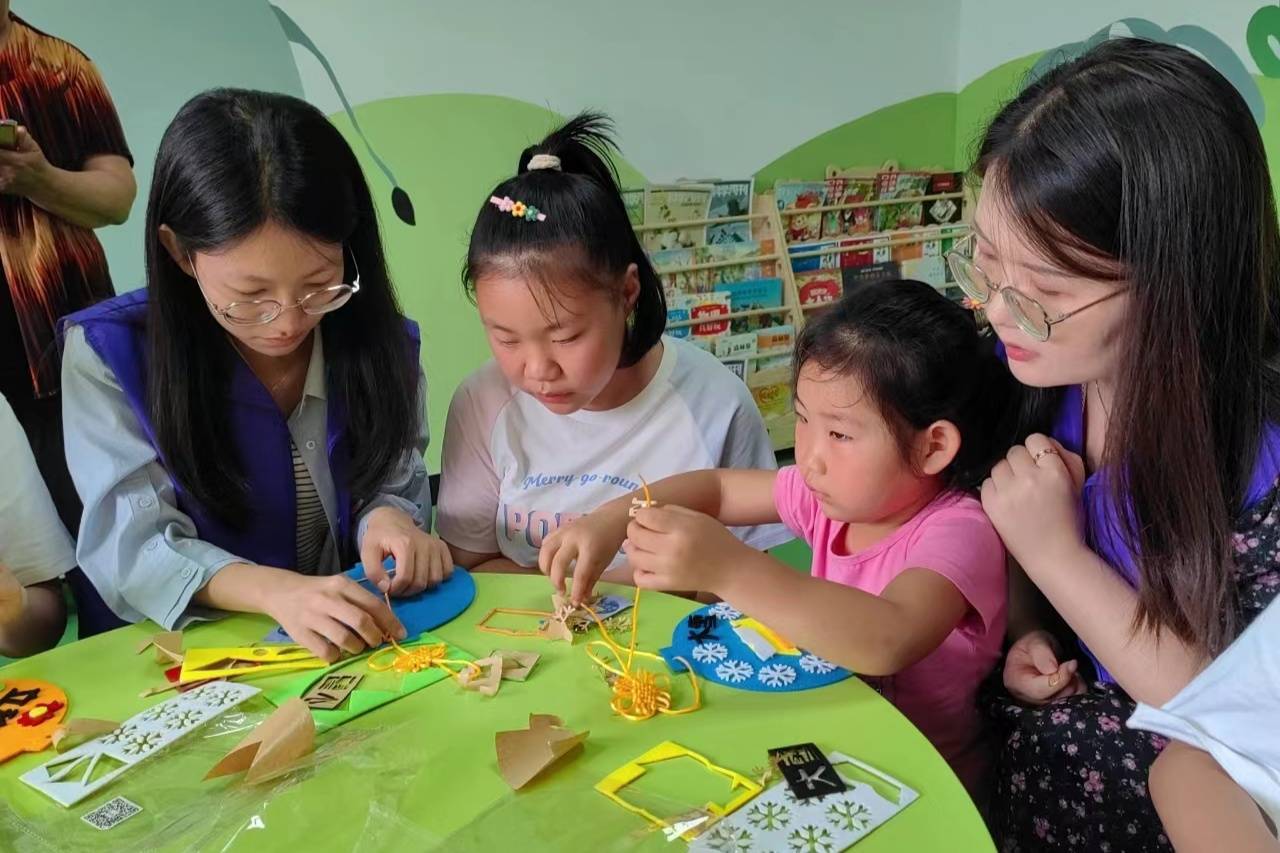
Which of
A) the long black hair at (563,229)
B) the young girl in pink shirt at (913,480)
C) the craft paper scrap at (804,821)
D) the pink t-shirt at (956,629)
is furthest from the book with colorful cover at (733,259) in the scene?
the craft paper scrap at (804,821)

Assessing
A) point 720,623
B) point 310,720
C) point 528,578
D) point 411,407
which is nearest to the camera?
point 310,720

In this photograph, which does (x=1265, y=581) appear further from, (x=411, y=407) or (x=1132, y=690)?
(x=411, y=407)

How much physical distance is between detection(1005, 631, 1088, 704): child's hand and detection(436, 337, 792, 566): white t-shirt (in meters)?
0.44

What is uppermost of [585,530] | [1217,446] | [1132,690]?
[1217,446]

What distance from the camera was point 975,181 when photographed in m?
0.98

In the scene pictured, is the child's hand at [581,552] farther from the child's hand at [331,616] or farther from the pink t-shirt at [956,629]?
the pink t-shirt at [956,629]

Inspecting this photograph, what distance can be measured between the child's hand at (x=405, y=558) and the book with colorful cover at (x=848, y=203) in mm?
2597

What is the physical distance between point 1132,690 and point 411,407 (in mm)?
972

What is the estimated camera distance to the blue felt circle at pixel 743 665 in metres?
0.85

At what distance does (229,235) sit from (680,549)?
2.12ft

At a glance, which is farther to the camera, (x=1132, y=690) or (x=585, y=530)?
(x=585, y=530)

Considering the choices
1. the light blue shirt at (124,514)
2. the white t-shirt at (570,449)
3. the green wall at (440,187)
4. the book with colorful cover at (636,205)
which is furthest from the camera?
the book with colorful cover at (636,205)

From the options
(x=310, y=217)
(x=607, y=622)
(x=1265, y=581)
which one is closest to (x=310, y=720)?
(x=607, y=622)

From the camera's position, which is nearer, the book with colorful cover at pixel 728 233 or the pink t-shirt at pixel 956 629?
the pink t-shirt at pixel 956 629
